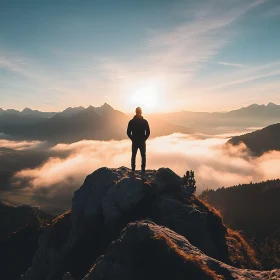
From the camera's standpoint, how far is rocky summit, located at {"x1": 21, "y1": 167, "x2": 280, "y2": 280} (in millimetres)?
10188

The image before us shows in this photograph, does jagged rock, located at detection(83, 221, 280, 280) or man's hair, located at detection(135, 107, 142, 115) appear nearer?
jagged rock, located at detection(83, 221, 280, 280)

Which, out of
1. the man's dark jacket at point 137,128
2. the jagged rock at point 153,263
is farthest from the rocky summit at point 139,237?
the man's dark jacket at point 137,128

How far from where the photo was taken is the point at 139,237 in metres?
11.2

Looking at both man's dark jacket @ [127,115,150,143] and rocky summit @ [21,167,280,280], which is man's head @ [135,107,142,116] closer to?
man's dark jacket @ [127,115,150,143]

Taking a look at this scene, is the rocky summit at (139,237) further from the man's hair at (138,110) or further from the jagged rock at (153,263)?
the man's hair at (138,110)

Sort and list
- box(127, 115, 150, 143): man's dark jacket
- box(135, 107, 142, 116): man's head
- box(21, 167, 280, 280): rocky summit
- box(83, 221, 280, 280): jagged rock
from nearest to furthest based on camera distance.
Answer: box(83, 221, 280, 280): jagged rock → box(21, 167, 280, 280): rocky summit → box(135, 107, 142, 116): man's head → box(127, 115, 150, 143): man's dark jacket

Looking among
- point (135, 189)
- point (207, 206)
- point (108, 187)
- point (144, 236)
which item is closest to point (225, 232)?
point (207, 206)

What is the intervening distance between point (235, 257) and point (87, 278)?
38.1 feet

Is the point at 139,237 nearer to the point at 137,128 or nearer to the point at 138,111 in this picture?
the point at 137,128

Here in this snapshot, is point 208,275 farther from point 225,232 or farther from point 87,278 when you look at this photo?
point 225,232

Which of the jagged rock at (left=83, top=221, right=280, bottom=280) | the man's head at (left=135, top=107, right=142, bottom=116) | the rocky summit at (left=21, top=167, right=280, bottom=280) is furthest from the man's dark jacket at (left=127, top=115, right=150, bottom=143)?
the jagged rock at (left=83, top=221, right=280, bottom=280)

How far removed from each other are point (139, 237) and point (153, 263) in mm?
1381

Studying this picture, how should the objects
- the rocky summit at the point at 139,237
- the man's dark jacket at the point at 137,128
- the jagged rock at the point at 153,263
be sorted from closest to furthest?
the jagged rock at the point at 153,263 < the rocky summit at the point at 139,237 < the man's dark jacket at the point at 137,128

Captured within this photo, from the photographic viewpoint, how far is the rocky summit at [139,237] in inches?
401
